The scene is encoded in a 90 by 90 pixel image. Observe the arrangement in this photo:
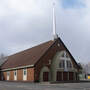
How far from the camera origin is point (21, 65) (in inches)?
1753

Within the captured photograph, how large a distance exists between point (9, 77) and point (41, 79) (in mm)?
14747

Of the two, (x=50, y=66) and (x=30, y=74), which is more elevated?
(x=50, y=66)

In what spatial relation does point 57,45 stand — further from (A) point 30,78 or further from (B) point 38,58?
(A) point 30,78

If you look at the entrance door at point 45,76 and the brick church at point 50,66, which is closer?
the brick church at point 50,66

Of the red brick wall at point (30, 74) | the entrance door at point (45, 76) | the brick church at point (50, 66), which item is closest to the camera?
the red brick wall at point (30, 74)

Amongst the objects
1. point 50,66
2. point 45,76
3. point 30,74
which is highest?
point 50,66

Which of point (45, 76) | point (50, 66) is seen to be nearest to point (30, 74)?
point (45, 76)

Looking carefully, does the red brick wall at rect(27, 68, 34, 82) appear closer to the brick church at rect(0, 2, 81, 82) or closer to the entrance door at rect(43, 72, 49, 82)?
the brick church at rect(0, 2, 81, 82)

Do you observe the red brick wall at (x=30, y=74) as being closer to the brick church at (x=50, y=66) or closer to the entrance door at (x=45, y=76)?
the brick church at (x=50, y=66)

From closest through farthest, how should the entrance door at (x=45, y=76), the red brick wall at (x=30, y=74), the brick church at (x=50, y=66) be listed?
the red brick wall at (x=30, y=74) < the brick church at (x=50, y=66) < the entrance door at (x=45, y=76)

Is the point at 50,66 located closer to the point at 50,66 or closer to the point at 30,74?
the point at 50,66

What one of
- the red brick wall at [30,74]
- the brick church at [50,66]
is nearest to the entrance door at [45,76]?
the brick church at [50,66]

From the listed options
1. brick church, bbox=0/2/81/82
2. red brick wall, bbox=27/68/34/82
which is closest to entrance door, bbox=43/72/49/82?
brick church, bbox=0/2/81/82

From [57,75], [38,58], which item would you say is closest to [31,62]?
[38,58]
